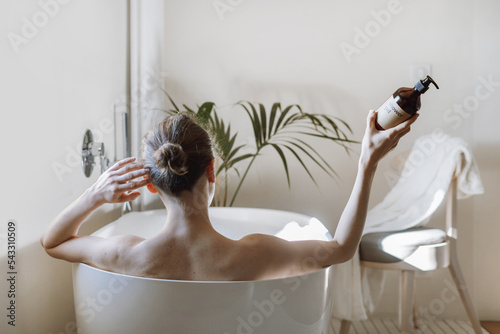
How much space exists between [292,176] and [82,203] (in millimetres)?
1571

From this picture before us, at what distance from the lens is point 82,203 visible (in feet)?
3.83

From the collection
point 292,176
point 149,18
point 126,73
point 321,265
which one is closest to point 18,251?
point 321,265

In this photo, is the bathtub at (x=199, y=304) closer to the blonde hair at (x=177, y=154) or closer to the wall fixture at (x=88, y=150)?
the blonde hair at (x=177, y=154)

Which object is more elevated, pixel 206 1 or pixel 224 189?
pixel 206 1

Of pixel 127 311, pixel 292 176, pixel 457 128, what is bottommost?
pixel 127 311

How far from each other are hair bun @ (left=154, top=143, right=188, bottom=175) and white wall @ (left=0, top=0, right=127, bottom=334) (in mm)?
403

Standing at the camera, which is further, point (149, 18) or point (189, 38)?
point (189, 38)

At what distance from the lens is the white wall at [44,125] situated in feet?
4.11

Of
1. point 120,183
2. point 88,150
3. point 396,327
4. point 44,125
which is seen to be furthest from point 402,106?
point 396,327

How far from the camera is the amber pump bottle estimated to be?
39.9 inches

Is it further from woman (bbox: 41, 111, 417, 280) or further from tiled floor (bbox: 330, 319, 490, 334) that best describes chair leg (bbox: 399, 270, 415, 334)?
woman (bbox: 41, 111, 417, 280)

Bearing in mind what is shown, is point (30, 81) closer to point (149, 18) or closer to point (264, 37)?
point (149, 18)

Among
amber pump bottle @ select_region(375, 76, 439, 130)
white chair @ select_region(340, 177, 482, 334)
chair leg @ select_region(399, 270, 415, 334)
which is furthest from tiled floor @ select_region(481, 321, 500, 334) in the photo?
amber pump bottle @ select_region(375, 76, 439, 130)

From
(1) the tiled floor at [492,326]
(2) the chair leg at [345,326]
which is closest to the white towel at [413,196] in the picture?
(2) the chair leg at [345,326]
